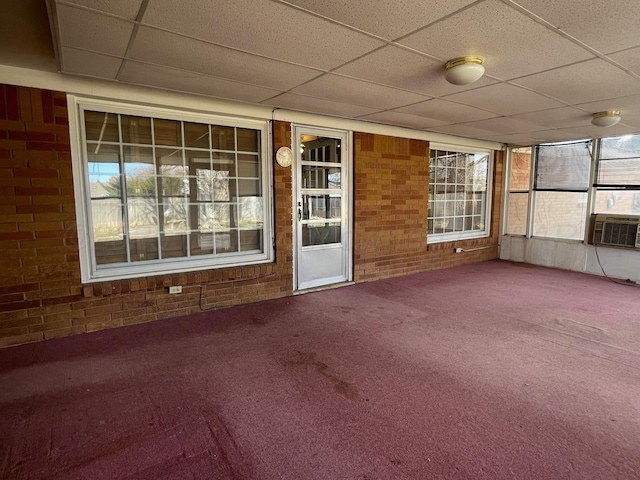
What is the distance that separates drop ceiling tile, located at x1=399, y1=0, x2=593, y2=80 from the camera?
2143 millimetres

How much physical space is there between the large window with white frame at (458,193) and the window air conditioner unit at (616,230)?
6.08ft

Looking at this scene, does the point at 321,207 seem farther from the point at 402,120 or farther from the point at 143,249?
the point at 143,249

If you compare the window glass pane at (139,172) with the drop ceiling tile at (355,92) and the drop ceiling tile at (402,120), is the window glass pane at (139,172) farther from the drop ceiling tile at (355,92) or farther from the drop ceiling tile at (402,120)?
the drop ceiling tile at (402,120)

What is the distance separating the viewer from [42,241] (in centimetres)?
332

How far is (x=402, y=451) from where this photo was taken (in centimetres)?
195

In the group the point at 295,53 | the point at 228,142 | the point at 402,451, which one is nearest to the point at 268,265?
the point at 228,142

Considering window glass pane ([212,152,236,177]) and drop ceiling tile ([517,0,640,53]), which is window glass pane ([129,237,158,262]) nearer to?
window glass pane ([212,152,236,177])

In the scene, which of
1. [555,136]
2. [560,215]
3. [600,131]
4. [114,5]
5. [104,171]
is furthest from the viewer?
[560,215]

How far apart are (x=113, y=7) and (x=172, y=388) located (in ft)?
8.10

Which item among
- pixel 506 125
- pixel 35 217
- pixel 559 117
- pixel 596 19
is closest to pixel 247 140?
pixel 35 217

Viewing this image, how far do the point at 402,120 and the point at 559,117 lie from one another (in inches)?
78.8

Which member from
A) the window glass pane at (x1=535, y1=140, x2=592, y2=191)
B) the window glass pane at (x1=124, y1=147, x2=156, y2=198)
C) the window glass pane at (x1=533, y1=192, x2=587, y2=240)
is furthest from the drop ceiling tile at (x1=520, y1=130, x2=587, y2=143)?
the window glass pane at (x1=124, y1=147, x2=156, y2=198)

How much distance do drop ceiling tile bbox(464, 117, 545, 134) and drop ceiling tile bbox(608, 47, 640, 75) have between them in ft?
6.33

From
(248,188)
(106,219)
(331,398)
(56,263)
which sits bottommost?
(331,398)
